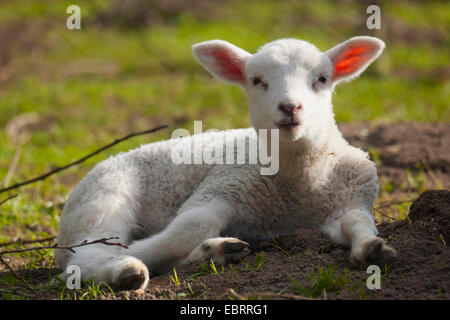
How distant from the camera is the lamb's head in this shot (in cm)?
362

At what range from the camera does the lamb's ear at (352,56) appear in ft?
13.5

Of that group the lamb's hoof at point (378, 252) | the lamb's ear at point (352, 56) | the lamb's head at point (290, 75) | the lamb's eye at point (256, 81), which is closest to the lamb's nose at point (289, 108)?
the lamb's head at point (290, 75)

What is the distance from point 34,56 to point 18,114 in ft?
15.0

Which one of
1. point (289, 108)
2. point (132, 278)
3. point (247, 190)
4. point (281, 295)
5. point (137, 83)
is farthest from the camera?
point (137, 83)

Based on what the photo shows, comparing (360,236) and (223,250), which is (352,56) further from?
(223,250)

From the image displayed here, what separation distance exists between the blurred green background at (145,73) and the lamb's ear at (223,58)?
2341 millimetres

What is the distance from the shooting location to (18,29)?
15.1 m

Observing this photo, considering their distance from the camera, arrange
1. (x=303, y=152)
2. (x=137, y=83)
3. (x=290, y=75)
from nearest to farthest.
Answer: (x=290, y=75)
(x=303, y=152)
(x=137, y=83)

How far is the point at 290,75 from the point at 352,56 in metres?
0.70

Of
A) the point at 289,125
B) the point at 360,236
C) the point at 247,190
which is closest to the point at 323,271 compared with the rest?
the point at 360,236

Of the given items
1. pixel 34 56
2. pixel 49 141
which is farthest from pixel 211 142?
pixel 34 56

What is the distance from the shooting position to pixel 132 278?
3436 mm

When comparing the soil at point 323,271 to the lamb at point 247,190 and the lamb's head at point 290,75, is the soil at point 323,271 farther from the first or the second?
the lamb's head at point 290,75
